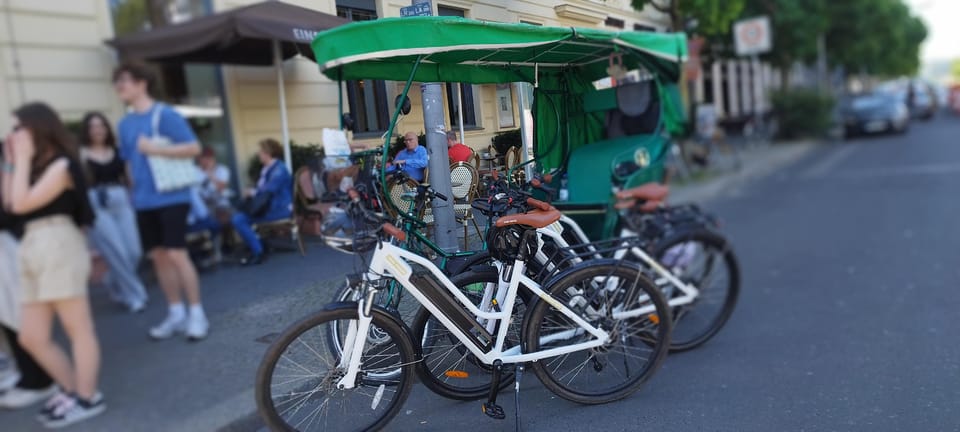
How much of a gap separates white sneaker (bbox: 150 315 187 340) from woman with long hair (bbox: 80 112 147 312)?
0.97 meters

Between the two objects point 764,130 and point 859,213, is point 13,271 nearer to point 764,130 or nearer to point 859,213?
point 859,213

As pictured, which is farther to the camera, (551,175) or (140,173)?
(140,173)

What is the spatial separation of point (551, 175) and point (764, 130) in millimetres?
21060

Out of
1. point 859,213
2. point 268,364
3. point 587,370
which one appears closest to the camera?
point 268,364

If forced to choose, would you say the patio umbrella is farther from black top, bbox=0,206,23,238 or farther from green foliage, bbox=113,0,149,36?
black top, bbox=0,206,23,238

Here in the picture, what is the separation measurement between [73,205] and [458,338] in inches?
97.4

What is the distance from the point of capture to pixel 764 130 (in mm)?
22547

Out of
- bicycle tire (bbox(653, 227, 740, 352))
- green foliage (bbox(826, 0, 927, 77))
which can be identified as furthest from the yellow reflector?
green foliage (bbox(826, 0, 927, 77))

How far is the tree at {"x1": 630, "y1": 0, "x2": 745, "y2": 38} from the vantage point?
5902 mm

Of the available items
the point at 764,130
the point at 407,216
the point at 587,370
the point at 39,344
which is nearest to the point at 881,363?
the point at 587,370

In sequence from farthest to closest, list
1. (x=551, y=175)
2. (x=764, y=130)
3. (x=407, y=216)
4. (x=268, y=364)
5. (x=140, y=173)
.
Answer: (x=764, y=130) → (x=140, y=173) → (x=551, y=175) → (x=407, y=216) → (x=268, y=364)

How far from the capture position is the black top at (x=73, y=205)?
3.77 m

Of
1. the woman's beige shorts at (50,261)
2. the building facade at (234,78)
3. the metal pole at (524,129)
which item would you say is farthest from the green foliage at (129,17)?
the metal pole at (524,129)

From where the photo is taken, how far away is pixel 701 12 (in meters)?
6.32
